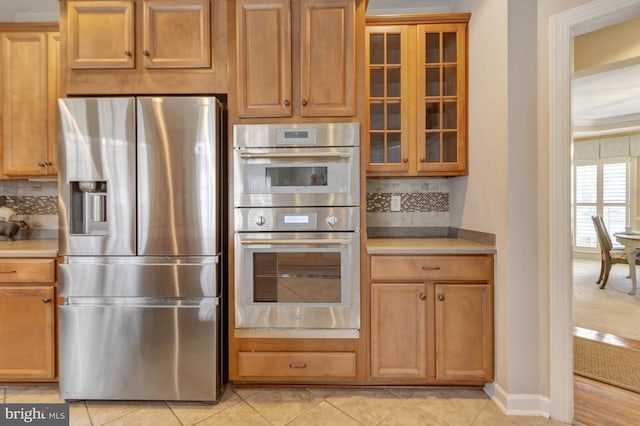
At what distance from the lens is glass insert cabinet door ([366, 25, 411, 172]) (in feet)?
7.48

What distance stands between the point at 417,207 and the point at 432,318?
946 millimetres

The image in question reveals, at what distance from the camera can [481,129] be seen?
2105 mm

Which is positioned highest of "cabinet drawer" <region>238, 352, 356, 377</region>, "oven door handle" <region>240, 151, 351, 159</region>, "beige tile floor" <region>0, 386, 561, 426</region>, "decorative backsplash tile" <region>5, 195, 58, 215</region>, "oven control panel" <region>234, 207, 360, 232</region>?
"oven door handle" <region>240, 151, 351, 159</region>

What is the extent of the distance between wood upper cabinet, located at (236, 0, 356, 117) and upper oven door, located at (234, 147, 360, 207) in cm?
26

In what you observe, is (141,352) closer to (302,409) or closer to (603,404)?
(302,409)

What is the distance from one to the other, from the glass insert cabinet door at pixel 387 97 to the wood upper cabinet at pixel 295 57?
0.36 metres

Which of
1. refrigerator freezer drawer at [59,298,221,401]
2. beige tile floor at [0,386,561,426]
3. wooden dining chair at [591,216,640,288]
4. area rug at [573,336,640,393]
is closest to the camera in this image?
beige tile floor at [0,386,561,426]

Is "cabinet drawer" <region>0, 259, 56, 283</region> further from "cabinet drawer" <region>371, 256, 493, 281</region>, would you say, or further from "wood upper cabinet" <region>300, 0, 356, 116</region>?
"cabinet drawer" <region>371, 256, 493, 281</region>

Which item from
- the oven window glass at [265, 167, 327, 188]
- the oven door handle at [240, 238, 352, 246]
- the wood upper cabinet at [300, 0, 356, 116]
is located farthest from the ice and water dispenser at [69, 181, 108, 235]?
the wood upper cabinet at [300, 0, 356, 116]

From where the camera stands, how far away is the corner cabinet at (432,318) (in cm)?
197

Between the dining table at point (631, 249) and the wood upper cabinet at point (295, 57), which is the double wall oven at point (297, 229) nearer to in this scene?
the wood upper cabinet at point (295, 57)

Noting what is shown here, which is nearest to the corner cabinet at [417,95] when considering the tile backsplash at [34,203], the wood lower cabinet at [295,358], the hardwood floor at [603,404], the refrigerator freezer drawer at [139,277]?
the wood lower cabinet at [295,358]

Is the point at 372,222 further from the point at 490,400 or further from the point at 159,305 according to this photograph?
the point at 159,305

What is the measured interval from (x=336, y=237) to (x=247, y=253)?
1.81ft
